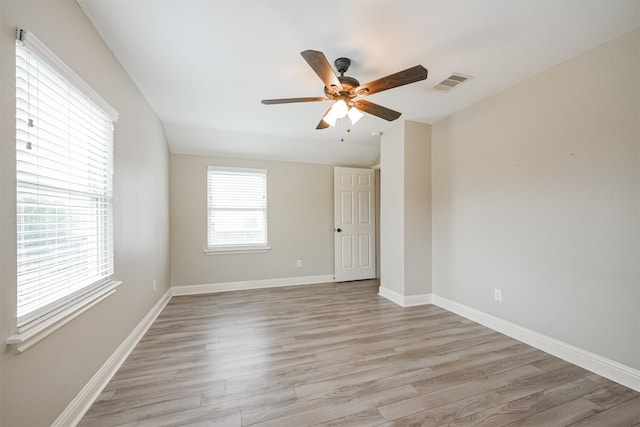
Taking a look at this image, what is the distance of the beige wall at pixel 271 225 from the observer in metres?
4.06

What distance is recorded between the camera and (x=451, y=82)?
247 centimetres

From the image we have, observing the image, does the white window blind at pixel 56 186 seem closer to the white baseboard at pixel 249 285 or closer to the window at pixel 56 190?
the window at pixel 56 190

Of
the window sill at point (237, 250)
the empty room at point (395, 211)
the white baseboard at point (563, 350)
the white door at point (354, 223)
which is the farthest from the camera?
the white door at point (354, 223)

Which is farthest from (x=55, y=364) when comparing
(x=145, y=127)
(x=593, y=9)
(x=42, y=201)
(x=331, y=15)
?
(x=593, y=9)

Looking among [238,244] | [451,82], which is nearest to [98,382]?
[238,244]

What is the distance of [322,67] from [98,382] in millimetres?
2571

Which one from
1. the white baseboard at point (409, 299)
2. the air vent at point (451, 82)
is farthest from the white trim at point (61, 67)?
the white baseboard at point (409, 299)

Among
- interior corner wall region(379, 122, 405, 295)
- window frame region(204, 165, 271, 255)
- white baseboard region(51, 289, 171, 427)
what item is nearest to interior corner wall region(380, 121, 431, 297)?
interior corner wall region(379, 122, 405, 295)

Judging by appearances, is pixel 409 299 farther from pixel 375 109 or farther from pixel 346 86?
pixel 346 86

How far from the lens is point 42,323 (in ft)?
4.07

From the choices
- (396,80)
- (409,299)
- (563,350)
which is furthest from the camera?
(409,299)

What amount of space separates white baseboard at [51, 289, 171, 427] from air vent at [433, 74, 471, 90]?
11.8 ft

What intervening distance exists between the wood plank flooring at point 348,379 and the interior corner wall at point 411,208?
1.99 ft

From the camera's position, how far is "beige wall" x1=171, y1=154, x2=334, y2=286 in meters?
4.06
